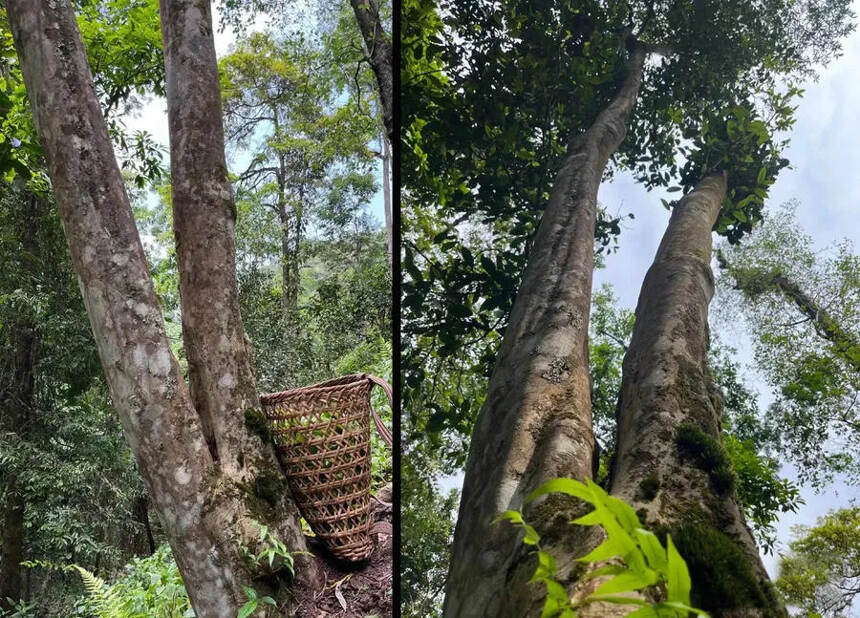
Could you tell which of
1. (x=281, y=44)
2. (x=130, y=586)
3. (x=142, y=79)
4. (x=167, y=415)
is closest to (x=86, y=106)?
(x=167, y=415)

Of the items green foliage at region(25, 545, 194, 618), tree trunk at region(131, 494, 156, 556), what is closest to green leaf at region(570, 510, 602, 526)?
green foliage at region(25, 545, 194, 618)

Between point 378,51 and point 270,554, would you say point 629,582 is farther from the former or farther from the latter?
point 378,51

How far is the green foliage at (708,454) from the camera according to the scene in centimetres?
26

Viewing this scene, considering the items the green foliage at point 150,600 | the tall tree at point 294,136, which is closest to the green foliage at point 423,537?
the green foliage at point 150,600

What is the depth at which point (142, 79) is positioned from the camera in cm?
245

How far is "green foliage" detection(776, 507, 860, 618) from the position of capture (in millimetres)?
230

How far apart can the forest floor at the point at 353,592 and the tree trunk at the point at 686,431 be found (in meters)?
0.67

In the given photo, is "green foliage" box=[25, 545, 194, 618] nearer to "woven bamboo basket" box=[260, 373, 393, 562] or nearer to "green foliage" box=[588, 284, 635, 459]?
"woven bamboo basket" box=[260, 373, 393, 562]

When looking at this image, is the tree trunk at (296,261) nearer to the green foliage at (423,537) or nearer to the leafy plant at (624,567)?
the green foliage at (423,537)

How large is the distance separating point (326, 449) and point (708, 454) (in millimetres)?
786

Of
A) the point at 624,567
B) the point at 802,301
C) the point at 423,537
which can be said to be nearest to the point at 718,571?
the point at 624,567

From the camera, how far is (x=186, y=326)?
0.94 m

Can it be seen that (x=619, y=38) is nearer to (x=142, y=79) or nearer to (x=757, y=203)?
(x=757, y=203)

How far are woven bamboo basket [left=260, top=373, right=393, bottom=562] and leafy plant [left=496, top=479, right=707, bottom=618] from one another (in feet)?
2.45
